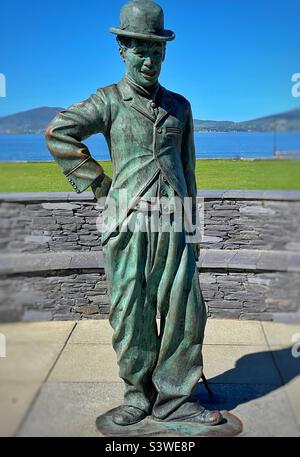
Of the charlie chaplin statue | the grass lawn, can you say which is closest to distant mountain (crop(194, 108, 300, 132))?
the charlie chaplin statue

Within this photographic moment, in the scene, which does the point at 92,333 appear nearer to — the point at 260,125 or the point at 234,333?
the point at 234,333

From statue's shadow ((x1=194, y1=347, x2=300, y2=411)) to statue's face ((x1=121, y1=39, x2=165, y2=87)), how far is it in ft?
7.76

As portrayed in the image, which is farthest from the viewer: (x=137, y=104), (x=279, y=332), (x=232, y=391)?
(x=279, y=332)

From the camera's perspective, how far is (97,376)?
4.62 m

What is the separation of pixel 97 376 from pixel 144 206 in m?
2.05

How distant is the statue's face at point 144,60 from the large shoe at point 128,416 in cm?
210

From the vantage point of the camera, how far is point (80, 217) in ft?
21.1

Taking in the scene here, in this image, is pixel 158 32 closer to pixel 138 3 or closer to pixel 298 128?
pixel 138 3

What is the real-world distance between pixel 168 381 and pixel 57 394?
1183 mm

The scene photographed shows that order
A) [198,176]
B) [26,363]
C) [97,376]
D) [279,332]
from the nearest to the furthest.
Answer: [97,376]
[26,363]
[279,332]
[198,176]

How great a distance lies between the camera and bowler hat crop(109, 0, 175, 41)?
3002mm

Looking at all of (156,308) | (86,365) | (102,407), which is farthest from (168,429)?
(86,365)

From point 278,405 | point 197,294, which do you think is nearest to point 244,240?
point 278,405

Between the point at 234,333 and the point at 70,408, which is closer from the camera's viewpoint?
the point at 70,408
